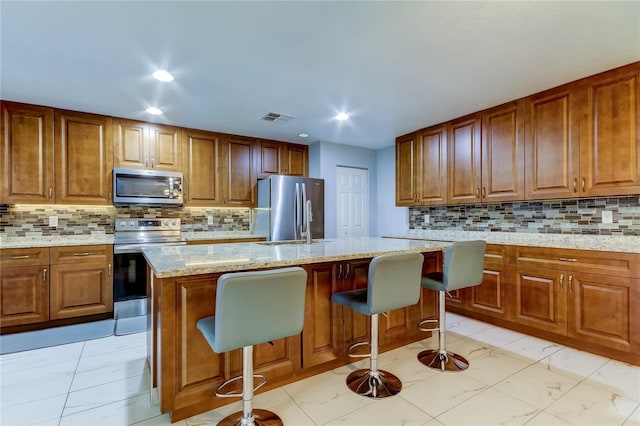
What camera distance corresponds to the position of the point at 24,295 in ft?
9.88

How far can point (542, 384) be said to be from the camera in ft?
6.81

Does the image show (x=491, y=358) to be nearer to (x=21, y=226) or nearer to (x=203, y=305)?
(x=203, y=305)

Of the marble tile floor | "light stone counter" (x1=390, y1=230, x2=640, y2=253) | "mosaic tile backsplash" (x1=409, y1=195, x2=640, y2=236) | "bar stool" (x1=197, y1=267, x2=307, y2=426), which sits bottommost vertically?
the marble tile floor

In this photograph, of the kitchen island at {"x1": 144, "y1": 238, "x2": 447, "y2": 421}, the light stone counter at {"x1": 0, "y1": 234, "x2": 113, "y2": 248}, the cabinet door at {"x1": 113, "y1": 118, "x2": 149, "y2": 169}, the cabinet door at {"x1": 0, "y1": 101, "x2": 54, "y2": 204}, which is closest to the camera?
the kitchen island at {"x1": 144, "y1": 238, "x2": 447, "y2": 421}

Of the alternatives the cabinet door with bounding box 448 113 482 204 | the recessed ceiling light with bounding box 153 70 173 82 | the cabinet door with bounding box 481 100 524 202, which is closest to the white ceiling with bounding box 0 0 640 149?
the recessed ceiling light with bounding box 153 70 173 82

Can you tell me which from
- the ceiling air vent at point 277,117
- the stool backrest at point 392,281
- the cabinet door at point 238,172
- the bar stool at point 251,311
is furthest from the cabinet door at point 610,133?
the cabinet door at point 238,172

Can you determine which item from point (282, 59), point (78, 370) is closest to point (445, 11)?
point (282, 59)

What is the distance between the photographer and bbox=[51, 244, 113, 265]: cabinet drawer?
3119mm

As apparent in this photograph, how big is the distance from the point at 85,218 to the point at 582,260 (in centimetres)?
512

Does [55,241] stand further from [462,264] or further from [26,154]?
[462,264]

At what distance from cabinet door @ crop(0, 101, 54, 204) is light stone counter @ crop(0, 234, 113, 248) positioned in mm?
423

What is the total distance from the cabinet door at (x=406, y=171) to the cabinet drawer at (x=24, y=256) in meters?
4.16

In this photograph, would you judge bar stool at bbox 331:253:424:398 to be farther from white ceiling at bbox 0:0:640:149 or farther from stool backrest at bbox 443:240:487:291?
white ceiling at bbox 0:0:640:149

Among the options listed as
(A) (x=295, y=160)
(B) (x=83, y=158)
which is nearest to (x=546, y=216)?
(A) (x=295, y=160)
